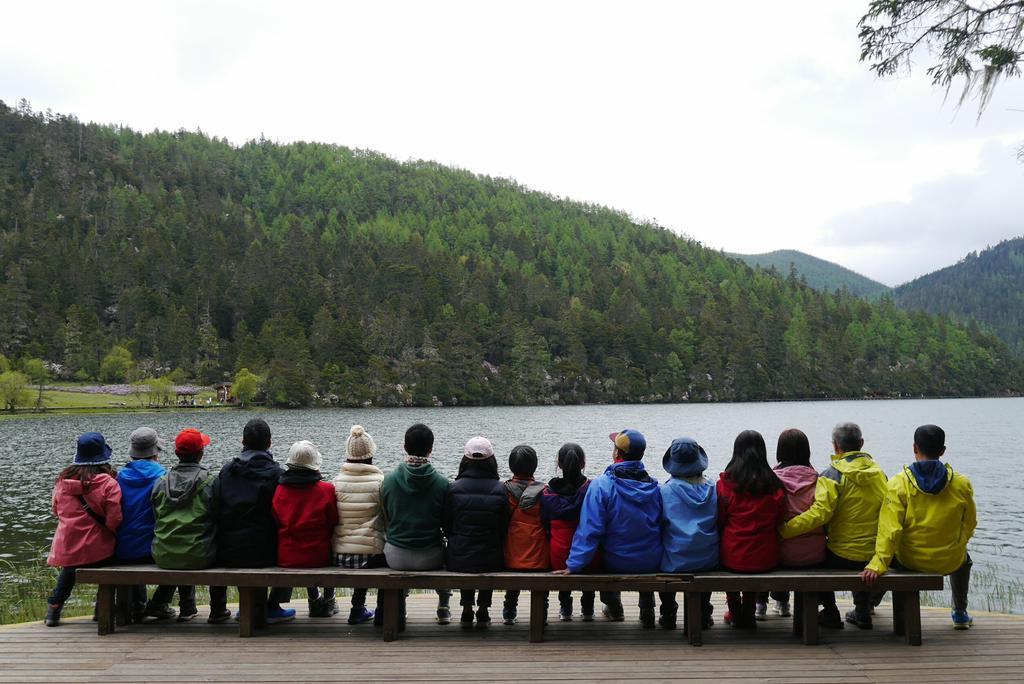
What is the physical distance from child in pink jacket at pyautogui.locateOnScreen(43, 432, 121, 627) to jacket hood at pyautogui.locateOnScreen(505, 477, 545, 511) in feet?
11.4

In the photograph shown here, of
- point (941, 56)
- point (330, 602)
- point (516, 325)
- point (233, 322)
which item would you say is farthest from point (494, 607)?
point (233, 322)

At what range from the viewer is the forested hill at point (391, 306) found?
115312 mm

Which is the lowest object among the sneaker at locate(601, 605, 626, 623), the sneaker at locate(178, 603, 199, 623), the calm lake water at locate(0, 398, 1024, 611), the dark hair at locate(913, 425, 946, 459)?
the calm lake water at locate(0, 398, 1024, 611)

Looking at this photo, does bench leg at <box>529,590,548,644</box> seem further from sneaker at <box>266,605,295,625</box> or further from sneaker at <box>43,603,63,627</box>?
sneaker at <box>43,603,63,627</box>

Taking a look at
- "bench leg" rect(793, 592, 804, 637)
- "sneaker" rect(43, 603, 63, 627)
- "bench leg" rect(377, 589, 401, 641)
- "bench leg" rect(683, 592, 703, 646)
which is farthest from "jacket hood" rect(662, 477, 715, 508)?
"sneaker" rect(43, 603, 63, 627)

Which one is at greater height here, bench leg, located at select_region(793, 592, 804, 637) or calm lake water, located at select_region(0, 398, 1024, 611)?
bench leg, located at select_region(793, 592, 804, 637)

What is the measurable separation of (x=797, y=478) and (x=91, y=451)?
20.0 ft

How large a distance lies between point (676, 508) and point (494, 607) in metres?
2.46

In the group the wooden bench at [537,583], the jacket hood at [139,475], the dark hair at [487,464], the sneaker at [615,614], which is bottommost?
the sneaker at [615,614]

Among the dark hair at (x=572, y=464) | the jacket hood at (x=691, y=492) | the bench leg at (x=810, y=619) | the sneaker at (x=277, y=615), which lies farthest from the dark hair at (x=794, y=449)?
the sneaker at (x=277, y=615)

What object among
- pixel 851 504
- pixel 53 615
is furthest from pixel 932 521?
pixel 53 615

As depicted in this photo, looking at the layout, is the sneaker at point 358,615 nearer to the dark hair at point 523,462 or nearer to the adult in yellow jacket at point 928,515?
the dark hair at point 523,462

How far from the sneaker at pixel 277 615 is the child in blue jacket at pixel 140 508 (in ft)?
2.88

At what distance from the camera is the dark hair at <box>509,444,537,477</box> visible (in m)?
6.14
